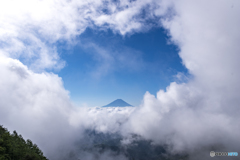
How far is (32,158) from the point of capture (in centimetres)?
3753

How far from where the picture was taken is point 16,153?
4162 centimetres

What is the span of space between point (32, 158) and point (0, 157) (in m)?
8.74

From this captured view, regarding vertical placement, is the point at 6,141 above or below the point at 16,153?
above

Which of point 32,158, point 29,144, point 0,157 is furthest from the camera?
point 29,144

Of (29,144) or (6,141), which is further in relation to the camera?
(29,144)

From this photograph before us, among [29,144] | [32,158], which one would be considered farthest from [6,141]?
[29,144]

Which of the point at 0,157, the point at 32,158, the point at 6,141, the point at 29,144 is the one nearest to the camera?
→ the point at 0,157

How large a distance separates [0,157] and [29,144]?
3435cm

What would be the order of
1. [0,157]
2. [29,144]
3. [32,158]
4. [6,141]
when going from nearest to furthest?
[0,157] < [32,158] < [6,141] < [29,144]

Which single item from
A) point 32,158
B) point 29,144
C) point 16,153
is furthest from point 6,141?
point 29,144

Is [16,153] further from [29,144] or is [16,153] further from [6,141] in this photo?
[29,144]

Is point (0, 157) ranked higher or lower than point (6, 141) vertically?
lower

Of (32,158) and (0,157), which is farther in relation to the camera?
(32,158)

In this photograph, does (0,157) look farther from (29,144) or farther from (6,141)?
(29,144)
